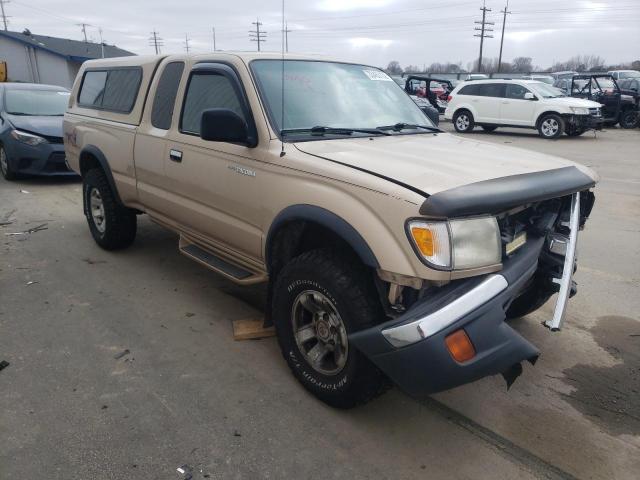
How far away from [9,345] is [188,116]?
2.05 meters

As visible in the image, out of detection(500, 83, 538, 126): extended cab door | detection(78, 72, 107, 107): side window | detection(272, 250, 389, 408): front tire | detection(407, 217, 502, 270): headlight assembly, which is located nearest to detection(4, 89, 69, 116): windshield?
detection(78, 72, 107, 107): side window

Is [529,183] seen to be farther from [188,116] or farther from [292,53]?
[188,116]

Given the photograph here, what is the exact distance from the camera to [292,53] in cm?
396

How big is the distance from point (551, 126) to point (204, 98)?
1465 cm

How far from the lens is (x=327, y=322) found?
2.86m

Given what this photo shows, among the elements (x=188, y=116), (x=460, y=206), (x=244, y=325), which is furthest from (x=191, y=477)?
(x=188, y=116)

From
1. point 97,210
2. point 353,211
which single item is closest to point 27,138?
point 97,210

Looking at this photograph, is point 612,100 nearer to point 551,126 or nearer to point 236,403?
point 551,126

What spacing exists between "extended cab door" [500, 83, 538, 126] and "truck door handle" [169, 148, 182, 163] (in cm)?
1471

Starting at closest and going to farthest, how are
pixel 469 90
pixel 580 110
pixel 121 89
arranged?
1. pixel 121 89
2. pixel 580 110
3. pixel 469 90

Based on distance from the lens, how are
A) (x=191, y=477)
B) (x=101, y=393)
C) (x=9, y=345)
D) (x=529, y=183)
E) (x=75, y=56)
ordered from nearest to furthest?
1. (x=191, y=477)
2. (x=529, y=183)
3. (x=101, y=393)
4. (x=9, y=345)
5. (x=75, y=56)

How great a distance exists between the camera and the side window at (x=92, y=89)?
5332mm

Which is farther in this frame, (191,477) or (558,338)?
(558,338)

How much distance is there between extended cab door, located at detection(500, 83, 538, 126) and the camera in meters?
16.1
